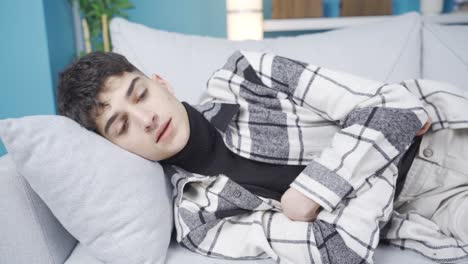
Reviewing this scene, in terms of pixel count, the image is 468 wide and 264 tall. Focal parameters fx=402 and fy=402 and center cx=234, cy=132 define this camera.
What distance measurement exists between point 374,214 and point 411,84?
35cm

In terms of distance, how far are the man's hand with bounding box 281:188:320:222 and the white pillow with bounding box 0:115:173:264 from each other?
25 centimetres

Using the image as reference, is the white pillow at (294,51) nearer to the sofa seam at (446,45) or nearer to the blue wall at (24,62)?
the sofa seam at (446,45)

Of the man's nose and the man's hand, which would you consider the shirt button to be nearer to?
the man's hand

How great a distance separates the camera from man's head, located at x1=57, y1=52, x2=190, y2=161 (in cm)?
82

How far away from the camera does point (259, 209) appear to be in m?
0.85

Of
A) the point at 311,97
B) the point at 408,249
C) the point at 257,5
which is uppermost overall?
the point at 257,5

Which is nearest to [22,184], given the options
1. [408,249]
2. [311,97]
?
[311,97]

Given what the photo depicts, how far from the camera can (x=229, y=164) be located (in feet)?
2.97

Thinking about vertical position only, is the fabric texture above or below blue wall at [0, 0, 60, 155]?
below

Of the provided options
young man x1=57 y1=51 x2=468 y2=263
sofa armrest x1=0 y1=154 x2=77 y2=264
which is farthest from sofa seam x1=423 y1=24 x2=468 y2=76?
sofa armrest x1=0 y1=154 x2=77 y2=264

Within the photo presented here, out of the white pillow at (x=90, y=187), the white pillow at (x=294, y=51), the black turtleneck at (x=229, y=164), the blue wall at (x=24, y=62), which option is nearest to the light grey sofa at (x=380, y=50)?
the white pillow at (x=294, y=51)

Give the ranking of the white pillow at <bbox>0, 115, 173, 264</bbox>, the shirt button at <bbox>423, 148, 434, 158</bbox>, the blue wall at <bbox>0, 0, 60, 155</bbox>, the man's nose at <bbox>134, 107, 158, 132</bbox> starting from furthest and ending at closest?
1. the blue wall at <bbox>0, 0, 60, 155</bbox>
2. the shirt button at <bbox>423, 148, 434, 158</bbox>
3. the man's nose at <bbox>134, 107, 158, 132</bbox>
4. the white pillow at <bbox>0, 115, 173, 264</bbox>

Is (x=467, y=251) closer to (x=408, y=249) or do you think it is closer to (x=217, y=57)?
(x=408, y=249)

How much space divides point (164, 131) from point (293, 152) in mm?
287
